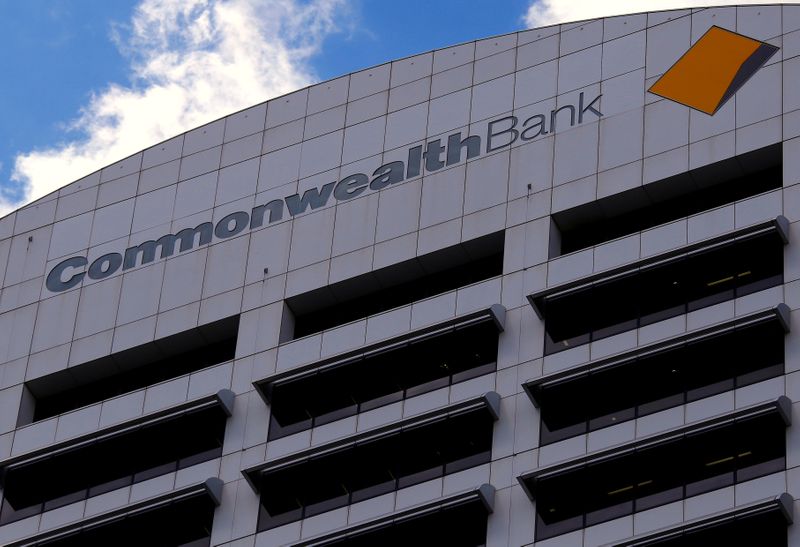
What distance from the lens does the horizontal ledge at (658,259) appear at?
7600 centimetres

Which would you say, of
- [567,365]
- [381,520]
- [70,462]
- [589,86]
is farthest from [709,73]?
[70,462]

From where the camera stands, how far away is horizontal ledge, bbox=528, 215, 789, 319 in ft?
249

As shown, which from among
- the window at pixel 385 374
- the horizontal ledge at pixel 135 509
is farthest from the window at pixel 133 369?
the horizontal ledge at pixel 135 509

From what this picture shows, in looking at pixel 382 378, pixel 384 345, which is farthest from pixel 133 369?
pixel 384 345

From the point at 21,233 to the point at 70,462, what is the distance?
1316 centimetres

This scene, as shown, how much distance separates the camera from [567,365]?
76.3 metres

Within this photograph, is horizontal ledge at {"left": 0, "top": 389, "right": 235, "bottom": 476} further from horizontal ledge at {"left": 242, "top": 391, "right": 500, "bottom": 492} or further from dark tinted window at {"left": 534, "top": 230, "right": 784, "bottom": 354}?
dark tinted window at {"left": 534, "top": 230, "right": 784, "bottom": 354}

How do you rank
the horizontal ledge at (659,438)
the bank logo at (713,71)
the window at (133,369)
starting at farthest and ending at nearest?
the window at (133,369)
the bank logo at (713,71)
the horizontal ledge at (659,438)

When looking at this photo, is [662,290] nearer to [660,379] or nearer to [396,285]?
[660,379]

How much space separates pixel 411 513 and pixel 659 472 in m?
8.54

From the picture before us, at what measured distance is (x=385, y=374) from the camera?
8062 cm

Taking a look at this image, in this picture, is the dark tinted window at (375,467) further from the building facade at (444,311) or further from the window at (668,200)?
the window at (668,200)

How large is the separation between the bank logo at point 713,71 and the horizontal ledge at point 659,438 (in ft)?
44.7

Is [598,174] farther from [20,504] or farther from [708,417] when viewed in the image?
[20,504]
